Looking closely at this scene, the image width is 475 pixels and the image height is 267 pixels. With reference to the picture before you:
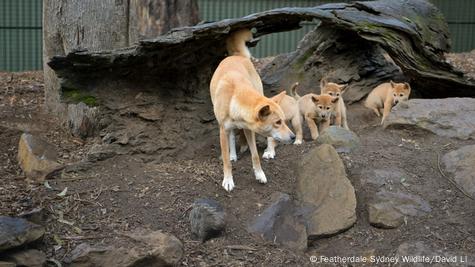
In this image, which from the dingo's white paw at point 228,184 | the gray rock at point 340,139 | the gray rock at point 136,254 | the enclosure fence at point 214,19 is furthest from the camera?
the enclosure fence at point 214,19

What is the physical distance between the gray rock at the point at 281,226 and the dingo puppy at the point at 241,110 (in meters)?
0.50

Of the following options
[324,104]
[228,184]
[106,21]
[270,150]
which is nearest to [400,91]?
[324,104]

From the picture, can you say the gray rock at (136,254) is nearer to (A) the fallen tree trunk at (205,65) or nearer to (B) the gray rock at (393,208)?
(A) the fallen tree trunk at (205,65)

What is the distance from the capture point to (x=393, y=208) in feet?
22.8

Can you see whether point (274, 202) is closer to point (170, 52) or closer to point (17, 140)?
point (170, 52)

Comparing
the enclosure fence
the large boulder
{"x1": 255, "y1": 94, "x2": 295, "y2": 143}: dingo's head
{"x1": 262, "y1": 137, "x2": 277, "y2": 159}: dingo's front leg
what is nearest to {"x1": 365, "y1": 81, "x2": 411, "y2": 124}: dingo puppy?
{"x1": 262, "y1": 137, "x2": 277, "y2": 159}: dingo's front leg

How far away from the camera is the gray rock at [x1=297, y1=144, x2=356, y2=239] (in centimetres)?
689

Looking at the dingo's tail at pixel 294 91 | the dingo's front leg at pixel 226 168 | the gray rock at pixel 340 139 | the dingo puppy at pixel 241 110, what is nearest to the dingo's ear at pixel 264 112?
the dingo puppy at pixel 241 110

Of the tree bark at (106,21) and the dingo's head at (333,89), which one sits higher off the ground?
the tree bark at (106,21)

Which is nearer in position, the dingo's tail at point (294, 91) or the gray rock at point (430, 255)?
the gray rock at point (430, 255)

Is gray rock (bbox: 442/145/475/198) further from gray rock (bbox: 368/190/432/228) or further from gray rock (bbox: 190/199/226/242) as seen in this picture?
gray rock (bbox: 190/199/226/242)

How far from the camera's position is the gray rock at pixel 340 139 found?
7852 mm

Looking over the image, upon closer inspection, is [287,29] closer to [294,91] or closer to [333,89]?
[294,91]

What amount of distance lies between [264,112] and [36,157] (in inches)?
100
